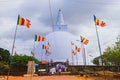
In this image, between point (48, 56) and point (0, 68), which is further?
point (48, 56)

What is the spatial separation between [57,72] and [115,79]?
15134mm

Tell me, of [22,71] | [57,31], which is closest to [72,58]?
[57,31]

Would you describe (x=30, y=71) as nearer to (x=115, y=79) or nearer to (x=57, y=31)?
(x=115, y=79)

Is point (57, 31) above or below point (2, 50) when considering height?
above

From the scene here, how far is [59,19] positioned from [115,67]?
1249 inches

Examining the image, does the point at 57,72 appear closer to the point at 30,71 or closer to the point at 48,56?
the point at 30,71

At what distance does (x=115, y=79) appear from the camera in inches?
841

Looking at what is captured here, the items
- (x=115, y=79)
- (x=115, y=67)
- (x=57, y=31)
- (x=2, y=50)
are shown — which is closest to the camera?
(x=115, y=79)

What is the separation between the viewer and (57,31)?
222 ft

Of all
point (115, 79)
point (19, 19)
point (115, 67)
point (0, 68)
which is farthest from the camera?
point (115, 67)

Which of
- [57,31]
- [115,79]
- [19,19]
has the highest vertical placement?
[57,31]

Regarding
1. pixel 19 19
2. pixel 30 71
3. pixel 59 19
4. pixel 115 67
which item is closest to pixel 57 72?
pixel 30 71

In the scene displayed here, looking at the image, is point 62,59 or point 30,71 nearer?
point 30,71

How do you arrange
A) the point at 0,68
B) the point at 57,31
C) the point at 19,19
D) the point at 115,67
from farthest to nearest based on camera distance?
the point at 57,31, the point at 115,67, the point at 0,68, the point at 19,19
